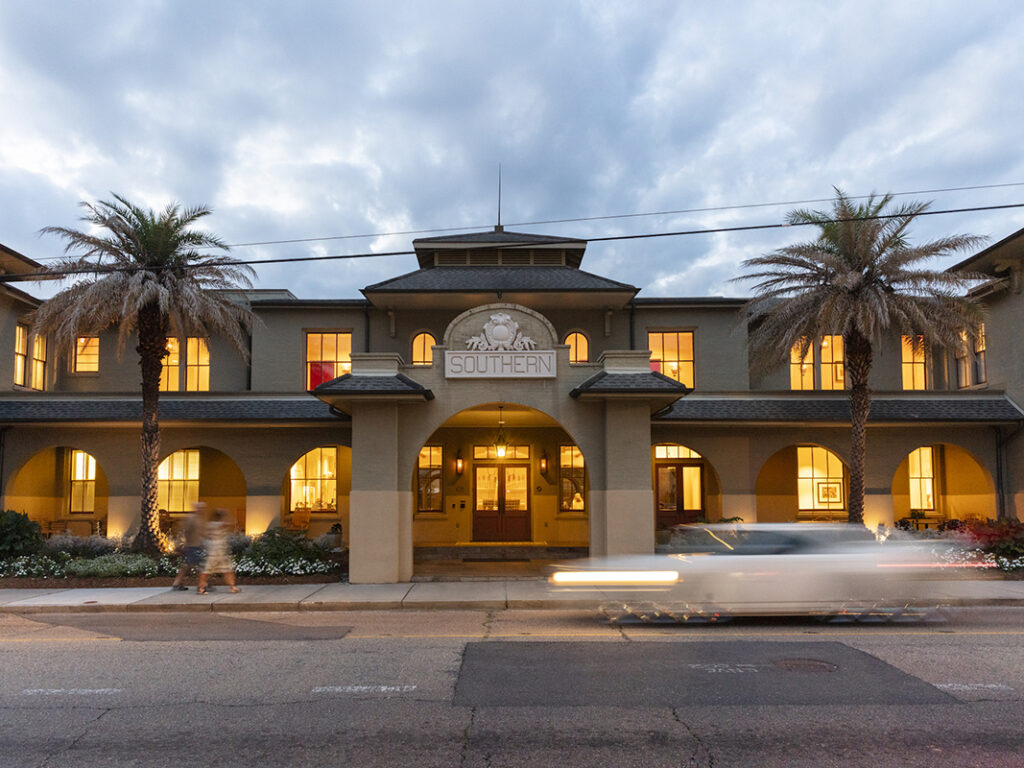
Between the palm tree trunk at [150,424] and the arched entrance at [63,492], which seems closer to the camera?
the palm tree trunk at [150,424]

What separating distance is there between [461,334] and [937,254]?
1139 cm

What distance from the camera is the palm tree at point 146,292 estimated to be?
702 inches

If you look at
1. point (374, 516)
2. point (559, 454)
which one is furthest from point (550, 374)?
point (559, 454)

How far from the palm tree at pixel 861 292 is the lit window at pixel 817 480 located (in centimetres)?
409

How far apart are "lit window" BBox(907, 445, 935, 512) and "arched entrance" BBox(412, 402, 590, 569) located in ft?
33.4

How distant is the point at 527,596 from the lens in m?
14.8

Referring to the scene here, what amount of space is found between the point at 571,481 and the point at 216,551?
1098 cm

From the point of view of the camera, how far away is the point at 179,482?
79.4ft

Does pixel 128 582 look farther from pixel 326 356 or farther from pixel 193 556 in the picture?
pixel 326 356

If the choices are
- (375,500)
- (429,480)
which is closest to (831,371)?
(429,480)

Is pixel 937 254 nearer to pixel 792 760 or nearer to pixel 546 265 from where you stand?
pixel 546 265

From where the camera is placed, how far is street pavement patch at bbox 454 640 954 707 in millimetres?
7918

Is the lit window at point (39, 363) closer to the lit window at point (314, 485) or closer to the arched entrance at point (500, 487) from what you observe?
the lit window at point (314, 485)

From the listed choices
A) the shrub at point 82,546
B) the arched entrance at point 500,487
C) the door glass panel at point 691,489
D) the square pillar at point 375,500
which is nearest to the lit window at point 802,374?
the door glass panel at point 691,489
